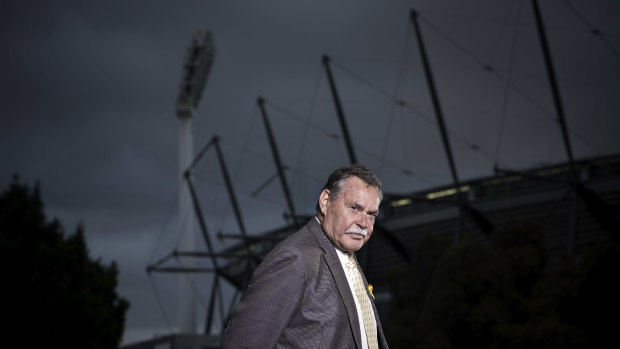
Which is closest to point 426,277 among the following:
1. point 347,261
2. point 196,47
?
point 347,261

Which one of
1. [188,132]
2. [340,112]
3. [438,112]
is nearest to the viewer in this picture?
[438,112]

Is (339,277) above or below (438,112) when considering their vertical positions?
below

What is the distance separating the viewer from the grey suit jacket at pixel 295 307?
346 centimetres

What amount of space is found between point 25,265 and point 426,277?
16.7 metres

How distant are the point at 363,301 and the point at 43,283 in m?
24.3

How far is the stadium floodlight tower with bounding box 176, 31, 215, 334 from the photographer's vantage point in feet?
266

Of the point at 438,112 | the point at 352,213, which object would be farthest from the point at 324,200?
the point at 438,112

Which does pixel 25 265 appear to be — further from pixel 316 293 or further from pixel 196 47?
pixel 196 47

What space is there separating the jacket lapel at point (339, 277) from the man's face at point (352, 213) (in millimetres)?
62

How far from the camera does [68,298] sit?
26984 millimetres

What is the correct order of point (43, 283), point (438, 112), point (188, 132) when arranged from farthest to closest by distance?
point (188, 132), point (438, 112), point (43, 283)

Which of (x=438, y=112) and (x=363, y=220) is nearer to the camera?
(x=363, y=220)

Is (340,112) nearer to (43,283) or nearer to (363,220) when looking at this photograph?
(43,283)

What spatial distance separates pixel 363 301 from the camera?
12.7 feet
